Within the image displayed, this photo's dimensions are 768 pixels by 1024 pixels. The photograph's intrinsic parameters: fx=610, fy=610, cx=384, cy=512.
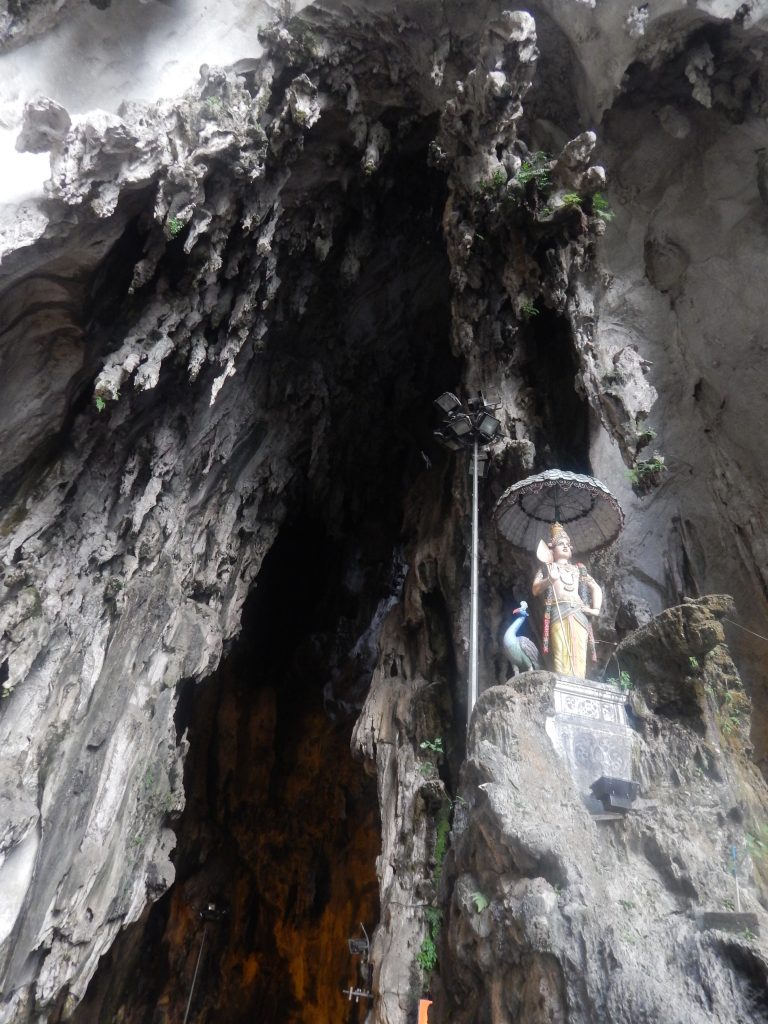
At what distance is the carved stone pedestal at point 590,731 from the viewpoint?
408cm

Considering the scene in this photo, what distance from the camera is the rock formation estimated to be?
4.56 m

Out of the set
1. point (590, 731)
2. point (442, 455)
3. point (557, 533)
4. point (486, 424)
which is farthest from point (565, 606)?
point (442, 455)

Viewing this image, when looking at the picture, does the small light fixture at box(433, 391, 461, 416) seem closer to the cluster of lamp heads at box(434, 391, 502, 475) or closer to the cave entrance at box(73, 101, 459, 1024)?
the cluster of lamp heads at box(434, 391, 502, 475)

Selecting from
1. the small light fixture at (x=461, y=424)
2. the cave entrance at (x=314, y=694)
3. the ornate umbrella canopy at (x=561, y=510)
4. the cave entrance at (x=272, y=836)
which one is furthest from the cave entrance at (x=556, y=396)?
the cave entrance at (x=272, y=836)

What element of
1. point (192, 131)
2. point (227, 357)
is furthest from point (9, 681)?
point (192, 131)

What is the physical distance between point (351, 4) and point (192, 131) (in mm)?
3024

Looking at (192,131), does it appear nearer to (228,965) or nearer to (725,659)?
(725,659)

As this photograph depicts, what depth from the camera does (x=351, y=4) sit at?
7.33 metres

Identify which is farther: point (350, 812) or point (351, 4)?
point (350, 812)

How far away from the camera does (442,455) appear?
33.0ft

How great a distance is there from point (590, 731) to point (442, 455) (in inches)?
249

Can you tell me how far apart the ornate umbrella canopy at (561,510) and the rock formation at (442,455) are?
0.62 meters

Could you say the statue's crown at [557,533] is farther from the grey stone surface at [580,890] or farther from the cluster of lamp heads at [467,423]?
A: the grey stone surface at [580,890]

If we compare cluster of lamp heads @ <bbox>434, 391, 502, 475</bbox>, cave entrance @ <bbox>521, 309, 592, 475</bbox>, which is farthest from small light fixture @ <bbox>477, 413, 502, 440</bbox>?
cave entrance @ <bbox>521, 309, 592, 475</bbox>
